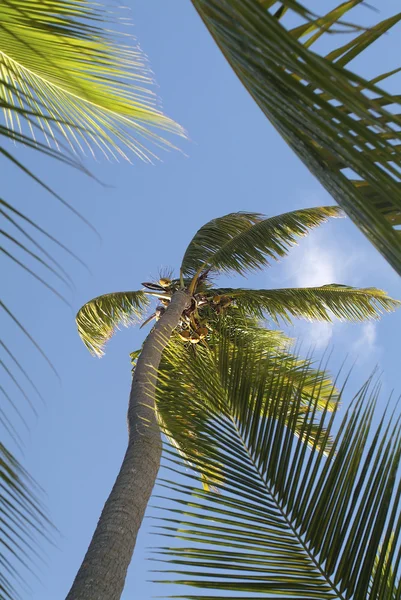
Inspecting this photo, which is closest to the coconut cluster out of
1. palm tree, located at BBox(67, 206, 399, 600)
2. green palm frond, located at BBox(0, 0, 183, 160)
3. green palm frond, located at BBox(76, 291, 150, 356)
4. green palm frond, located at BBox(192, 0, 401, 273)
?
palm tree, located at BBox(67, 206, 399, 600)

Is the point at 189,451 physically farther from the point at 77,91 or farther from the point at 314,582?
the point at 77,91

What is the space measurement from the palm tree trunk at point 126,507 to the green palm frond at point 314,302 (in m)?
2.92

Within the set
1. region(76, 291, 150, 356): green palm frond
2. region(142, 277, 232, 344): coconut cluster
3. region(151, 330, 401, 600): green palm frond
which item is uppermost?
region(76, 291, 150, 356): green palm frond

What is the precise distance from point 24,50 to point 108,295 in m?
6.29

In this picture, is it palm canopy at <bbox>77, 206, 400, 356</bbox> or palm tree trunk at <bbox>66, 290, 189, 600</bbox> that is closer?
palm tree trunk at <bbox>66, 290, 189, 600</bbox>

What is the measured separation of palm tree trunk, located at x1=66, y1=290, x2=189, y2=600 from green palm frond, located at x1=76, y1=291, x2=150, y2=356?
11.9 ft

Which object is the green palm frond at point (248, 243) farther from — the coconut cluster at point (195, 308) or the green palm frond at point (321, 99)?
the green palm frond at point (321, 99)

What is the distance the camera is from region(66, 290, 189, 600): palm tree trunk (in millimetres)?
2928

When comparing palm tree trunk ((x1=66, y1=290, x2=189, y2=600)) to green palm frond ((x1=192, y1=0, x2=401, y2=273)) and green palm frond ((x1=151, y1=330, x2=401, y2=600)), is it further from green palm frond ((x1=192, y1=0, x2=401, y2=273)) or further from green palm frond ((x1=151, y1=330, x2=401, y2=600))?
green palm frond ((x1=192, y1=0, x2=401, y2=273))

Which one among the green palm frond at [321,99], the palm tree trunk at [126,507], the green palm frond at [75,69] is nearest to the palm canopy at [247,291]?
the palm tree trunk at [126,507]

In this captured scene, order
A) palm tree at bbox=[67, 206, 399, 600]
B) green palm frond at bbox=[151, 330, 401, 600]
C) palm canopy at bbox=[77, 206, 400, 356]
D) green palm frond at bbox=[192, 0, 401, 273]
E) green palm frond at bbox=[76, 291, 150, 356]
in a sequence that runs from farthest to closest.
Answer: green palm frond at bbox=[76, 291, 150, 356], palm canopy at bbox=[77, 206, 400, 356], palm tree at bbox=[67, 206, 399, 600], green palm frond at bbox=[151, 330, 401, 600], green palm frond at bbox=[192, 0, 401, 273]

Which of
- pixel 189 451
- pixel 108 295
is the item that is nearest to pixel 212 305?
pixel 108 295

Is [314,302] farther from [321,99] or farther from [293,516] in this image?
[321,99]

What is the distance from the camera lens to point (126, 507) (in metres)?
3.49
